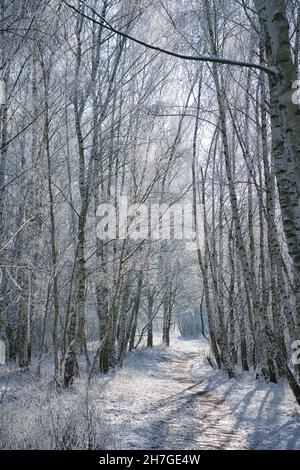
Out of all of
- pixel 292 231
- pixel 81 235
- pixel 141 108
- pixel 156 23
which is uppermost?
pixel 156 23

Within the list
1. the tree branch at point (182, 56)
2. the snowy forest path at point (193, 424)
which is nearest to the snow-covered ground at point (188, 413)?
the snowy forest path at point (193, 424)

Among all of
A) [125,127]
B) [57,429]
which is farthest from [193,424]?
[125,127]

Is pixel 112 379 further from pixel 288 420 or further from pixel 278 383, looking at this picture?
pixel 288 420

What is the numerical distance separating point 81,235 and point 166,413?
3.77m

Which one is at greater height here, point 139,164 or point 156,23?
point 156,23

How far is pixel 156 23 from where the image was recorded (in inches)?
336

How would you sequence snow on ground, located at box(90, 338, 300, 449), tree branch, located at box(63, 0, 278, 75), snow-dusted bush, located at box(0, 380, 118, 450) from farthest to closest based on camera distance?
1. snow on ground, located at box(90, 338, 300, 449)
2. snow-dusted bush, located at box(0, 380, 118, 450)
3. tree branch, located at box(63, 0, 278, 75)

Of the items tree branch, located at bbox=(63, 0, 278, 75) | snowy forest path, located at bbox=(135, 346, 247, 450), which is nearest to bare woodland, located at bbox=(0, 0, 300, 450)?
tree branch, located at bbox=(63, 0, 278, 75)

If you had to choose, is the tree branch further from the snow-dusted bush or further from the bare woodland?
the snow-dusted bush

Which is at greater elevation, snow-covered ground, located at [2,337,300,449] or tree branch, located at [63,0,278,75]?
tree branch, located at [63,0,278,75]

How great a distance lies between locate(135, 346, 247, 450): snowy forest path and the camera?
16.4 ft

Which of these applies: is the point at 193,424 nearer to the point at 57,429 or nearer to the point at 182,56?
the point at 57,429

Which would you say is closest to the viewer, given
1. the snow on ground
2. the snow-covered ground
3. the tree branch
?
the tree branch
